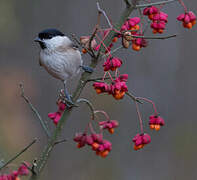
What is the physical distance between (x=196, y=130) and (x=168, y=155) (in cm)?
69

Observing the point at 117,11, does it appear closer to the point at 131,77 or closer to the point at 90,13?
the point at 90,13

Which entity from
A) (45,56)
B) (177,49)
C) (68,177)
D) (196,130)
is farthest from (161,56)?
(45,56)

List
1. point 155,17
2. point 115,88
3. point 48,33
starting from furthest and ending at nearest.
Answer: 1. point 48,33
2. point 155,17
3. point 115,88

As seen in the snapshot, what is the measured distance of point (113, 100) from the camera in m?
6.21

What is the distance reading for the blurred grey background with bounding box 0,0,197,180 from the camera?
228 inches

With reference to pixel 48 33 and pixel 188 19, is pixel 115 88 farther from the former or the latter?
pixel 48 33

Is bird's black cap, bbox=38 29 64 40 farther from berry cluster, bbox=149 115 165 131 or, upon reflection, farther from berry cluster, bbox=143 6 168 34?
berry cluster, bbox=149 115 165 131

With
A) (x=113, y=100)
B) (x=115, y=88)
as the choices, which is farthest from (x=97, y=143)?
(x=113, y=100)

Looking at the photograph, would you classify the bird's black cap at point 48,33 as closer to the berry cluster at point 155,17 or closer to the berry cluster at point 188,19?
the berry cluster at point 155,17

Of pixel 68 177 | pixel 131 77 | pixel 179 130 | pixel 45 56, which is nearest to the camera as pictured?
pixel 45 56

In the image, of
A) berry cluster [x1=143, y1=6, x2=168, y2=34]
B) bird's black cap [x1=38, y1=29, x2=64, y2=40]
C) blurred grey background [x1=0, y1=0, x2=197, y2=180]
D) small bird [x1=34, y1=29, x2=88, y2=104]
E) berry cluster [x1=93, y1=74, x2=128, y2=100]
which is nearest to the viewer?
berry cluster [x1=93, y1=74, x2=128, y2=100]

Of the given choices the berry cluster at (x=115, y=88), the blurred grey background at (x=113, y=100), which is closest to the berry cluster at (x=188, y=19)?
the berry cluster at (x=115, y=88)

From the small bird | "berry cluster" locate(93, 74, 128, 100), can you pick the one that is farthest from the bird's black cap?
"berry cluster" locate(93, 74, 128, 100)

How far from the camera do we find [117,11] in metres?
7.02
